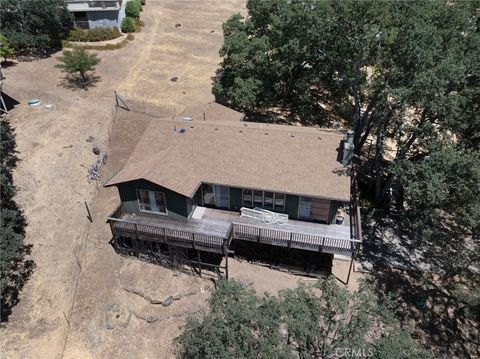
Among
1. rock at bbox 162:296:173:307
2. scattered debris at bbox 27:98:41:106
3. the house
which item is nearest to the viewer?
rock at bbox 162:296:173:307

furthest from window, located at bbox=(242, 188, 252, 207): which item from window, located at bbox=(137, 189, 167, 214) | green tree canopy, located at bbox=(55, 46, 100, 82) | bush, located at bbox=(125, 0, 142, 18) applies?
bush, located at bbox=(125, 0, 142, 18)

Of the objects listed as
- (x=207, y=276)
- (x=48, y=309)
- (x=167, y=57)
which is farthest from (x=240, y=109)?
(x=48, y=309)

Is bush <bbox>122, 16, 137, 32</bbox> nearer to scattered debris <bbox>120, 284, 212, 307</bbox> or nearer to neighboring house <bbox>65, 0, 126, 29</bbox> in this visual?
neighboring house <bbox>65, 0, 126, 29</bbox>

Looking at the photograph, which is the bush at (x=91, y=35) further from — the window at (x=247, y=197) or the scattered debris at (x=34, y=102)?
the window at (x=247, y=197)

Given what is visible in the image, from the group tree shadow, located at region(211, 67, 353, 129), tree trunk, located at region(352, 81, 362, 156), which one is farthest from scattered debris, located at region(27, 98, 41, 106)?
tree trunk, located at region(352, 81, 362, 156)

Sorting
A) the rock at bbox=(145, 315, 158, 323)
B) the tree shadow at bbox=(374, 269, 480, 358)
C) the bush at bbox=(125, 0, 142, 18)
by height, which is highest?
the bush at bbox=(125, 0, 142, 18)

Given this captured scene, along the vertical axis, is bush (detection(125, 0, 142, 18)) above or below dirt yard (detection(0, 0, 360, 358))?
above

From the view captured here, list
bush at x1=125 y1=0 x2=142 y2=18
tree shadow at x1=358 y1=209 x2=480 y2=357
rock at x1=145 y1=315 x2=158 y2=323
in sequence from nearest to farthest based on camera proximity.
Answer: rock at x1=145 y1=315 x2=158 y2=323 → tree shadow at x1=358 y1=209 x2=480 y2=357 → bush at x1=125 y1=0 x2=142 y2=18

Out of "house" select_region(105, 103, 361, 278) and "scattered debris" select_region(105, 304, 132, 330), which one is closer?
"scattered debris" select_region(105, 304, 132, 330)
